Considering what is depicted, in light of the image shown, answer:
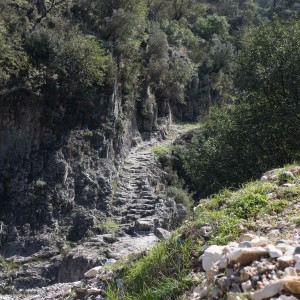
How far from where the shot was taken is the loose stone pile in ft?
9.27

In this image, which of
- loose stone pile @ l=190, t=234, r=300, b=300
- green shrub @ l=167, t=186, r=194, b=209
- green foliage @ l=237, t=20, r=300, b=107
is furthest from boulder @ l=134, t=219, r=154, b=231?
loose stone pile @ l=190, t=234, r=300, b=300

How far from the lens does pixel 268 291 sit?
9.29 feet

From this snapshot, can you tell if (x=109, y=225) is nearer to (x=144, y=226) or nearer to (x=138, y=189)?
(x=144, y=226)

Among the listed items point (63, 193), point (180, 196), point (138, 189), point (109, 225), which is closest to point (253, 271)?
point (109, 225)

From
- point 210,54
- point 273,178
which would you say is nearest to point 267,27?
point 273,178

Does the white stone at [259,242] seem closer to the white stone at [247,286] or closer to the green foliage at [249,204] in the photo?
the white stone at [247,286]

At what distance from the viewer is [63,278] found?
575 inches

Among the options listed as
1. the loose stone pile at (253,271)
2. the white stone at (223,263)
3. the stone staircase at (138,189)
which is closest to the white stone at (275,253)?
the loose stone pile at (253,271)

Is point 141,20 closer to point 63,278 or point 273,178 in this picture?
point 63,278

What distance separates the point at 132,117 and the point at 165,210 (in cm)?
758

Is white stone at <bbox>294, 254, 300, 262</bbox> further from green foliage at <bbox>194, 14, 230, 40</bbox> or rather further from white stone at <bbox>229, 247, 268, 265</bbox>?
green foliage at <bbox>194, 14, 230, 40</bbox>

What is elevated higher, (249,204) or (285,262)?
(249,204)

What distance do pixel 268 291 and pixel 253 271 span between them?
35 centimetres

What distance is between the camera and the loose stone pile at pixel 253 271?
283 cm
